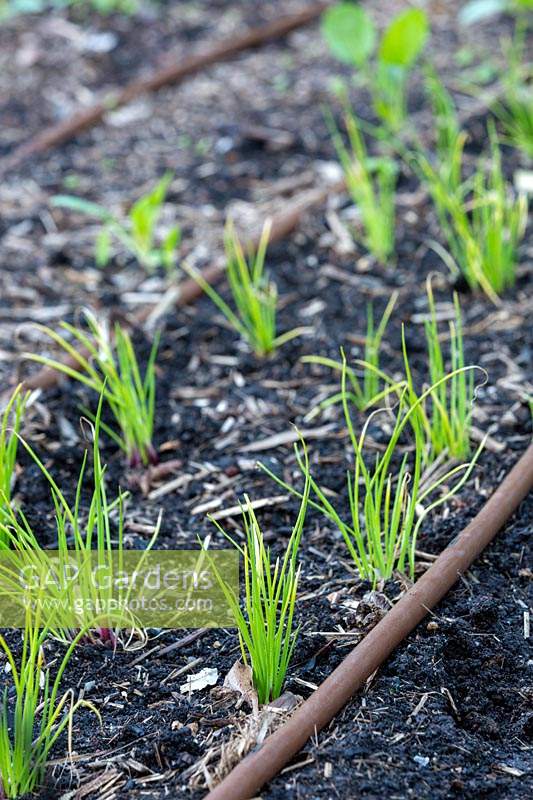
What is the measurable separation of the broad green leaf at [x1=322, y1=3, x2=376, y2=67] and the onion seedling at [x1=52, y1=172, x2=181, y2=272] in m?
0.82

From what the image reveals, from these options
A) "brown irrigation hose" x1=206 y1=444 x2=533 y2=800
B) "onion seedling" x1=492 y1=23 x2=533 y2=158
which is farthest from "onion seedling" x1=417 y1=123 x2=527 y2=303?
"brown irrigation hose" x1=206 y1=444 x2=533 y2=800

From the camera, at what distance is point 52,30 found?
5.00 m

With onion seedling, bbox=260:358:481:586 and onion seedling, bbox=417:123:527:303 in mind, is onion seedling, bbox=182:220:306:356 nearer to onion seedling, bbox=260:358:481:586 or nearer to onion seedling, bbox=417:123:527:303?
onion seedling, bbox=417:123:527:303

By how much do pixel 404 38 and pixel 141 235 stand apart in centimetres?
117

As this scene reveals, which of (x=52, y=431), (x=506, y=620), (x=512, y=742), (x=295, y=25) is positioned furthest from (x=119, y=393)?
(x=295, y=25)

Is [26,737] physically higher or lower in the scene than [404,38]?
lower

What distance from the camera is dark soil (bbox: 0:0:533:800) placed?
5.62ft

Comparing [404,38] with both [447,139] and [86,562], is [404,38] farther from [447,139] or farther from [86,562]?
[86,562]

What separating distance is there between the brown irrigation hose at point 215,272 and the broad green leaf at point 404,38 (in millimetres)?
462

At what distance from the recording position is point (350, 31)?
3754mm

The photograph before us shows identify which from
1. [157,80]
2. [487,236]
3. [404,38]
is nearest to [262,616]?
[487,236]

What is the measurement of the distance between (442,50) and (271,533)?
9.66ft

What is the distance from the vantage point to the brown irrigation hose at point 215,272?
8.89ft

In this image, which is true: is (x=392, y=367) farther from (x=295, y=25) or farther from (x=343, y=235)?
(x=295, y=25)
